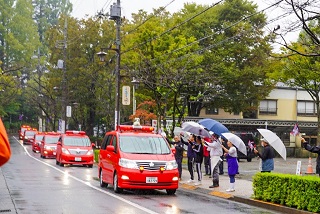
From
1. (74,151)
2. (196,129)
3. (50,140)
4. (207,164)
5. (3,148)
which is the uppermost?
(196,129)

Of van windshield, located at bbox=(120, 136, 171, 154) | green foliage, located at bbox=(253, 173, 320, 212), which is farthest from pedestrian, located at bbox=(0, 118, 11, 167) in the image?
van windshield, located at bbox=(120, 136, 171, 154)

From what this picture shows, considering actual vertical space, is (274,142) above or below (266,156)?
above

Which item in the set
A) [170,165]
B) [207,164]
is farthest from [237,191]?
[207,164]

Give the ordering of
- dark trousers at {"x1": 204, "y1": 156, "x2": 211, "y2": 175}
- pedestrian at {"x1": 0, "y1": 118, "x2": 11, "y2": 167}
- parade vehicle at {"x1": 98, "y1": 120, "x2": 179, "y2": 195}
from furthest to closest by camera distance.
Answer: dark trousers at {"x1": 204, "y1": 156, "x2": 211, "y2": 175}, parade vehicle at {"x1": 98, "y1": 120, "x2": 179, "y2": 195}, pedestrian at {"x1": 0, "y1": 118, "x2": 11, "y2": 167}

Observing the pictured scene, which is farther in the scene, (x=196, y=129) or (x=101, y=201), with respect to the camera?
(x=196, y=129)

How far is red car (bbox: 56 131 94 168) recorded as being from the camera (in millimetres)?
29822

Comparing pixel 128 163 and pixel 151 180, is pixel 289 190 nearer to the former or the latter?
pixel 151 180

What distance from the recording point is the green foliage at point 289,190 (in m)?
11.8

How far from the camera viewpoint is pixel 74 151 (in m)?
30.1

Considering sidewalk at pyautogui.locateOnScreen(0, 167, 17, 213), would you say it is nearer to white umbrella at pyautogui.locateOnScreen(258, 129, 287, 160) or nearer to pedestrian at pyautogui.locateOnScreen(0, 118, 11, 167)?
white umbrella at pyautogui.locateOnScreen(258, 129, 287, 160)

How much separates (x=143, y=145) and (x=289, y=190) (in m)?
5.36

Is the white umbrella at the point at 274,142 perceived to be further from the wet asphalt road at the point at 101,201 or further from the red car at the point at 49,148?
the red car at the point at 49,148

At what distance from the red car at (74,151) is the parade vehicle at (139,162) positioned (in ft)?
40.4

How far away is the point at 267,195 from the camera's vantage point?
1395 cm
